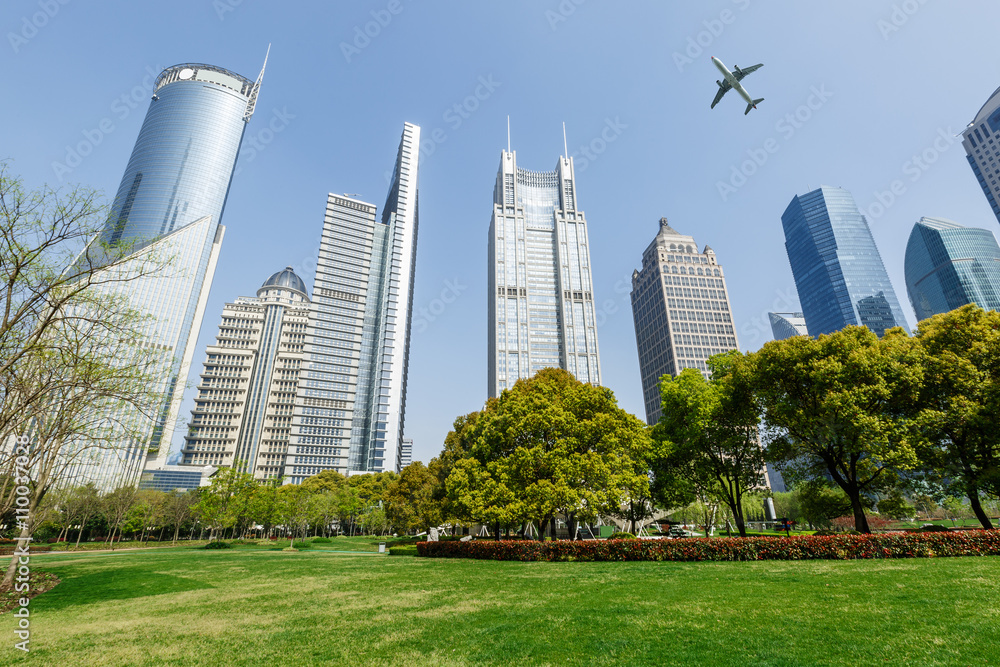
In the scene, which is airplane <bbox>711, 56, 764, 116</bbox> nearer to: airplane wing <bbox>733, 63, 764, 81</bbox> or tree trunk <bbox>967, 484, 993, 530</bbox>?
airplane wing <bbox>733, 63, 764, 81</bbox>

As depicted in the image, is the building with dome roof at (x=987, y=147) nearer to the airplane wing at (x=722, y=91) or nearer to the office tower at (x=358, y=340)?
the airplane wing at (x=722, y=91)

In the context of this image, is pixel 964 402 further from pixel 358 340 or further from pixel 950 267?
pixel 950 267

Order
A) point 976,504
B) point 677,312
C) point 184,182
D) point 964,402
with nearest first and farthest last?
1. point 964,402
2. point 976,504
3. point 677,312
4. point 184,182

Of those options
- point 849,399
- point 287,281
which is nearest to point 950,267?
point 849,399

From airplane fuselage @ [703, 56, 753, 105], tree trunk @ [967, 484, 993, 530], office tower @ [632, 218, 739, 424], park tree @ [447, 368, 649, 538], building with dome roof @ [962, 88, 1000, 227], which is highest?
building with dome roof @ [962, 88, 1000, 227]

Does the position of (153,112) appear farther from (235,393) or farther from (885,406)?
(885,406)

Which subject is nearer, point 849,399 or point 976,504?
point 849,399
